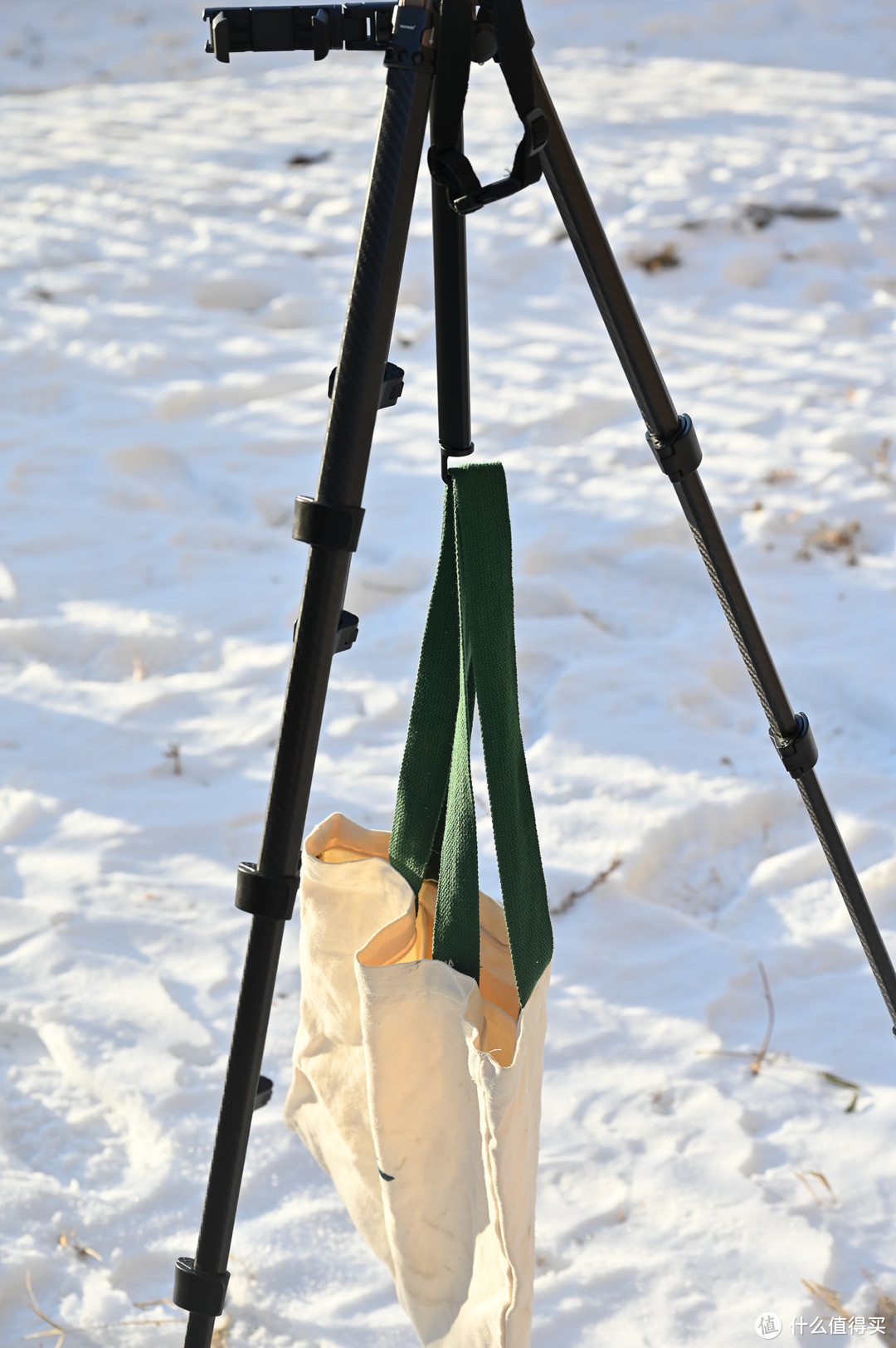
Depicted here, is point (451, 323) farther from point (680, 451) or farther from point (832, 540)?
point (832, 540)

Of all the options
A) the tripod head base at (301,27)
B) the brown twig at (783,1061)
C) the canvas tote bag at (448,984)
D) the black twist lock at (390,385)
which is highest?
the tripod head base at (301,27)

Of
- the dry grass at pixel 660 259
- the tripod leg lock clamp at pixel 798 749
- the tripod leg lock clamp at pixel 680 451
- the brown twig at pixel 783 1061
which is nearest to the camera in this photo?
the tripod leg lock clamp at pixel 680 451

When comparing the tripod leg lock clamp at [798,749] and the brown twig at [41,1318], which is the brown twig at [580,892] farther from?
the brown twig at [41,1318]

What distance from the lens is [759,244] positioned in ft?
14.1

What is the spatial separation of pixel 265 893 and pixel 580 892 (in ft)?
3.48

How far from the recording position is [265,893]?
0.95 meters

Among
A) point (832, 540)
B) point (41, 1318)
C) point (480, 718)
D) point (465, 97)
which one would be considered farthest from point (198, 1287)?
point (832, 540)

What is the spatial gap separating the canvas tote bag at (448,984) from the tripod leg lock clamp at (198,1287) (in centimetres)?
16

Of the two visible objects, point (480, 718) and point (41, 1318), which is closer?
point (480, 718)

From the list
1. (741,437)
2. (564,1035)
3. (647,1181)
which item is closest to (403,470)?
(741,437)

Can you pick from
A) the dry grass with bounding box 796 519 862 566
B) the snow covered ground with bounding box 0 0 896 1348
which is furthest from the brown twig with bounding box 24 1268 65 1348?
the dry grass with bounding box 796 519 862 566

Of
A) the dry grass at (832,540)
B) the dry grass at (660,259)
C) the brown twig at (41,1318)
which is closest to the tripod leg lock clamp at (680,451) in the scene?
Result: the brown twig at (41,1318)

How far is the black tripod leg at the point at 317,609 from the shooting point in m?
0.82

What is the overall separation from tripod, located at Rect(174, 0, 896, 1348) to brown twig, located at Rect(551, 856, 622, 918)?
0.75m
